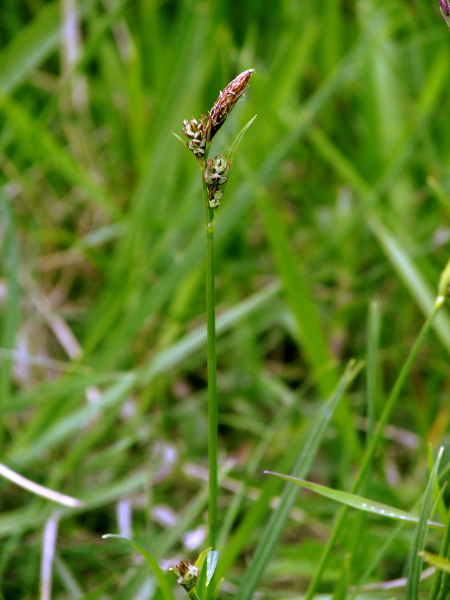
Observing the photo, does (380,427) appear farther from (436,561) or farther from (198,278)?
(198,278)

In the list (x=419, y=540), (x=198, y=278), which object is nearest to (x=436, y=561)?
(x=419, y=540)

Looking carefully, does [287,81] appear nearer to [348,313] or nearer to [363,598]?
[348,313]

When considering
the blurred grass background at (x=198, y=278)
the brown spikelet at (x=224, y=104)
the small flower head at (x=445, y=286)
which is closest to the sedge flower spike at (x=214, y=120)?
the brown spikelet at (x=224, y=104)

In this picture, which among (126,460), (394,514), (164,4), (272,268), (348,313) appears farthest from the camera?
(164,4)

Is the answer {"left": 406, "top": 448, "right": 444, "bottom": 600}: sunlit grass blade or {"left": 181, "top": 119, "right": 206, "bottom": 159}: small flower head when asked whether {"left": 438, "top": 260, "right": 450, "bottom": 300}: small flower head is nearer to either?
{"left": 406, "top": 448, "right": 444, "bottom": 600}: sunlit grass blade

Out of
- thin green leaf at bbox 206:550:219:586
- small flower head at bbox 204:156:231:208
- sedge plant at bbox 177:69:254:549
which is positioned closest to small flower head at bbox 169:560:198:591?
thin green leaf at bbox 206:550:219:586

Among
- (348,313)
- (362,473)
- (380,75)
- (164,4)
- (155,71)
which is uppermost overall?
(164,4)

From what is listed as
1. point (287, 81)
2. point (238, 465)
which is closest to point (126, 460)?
point (238, 465)

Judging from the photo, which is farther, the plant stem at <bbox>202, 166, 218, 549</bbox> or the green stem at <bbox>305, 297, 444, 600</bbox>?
the green stem at <bbox>305, 297, 444, 600</bbox>
